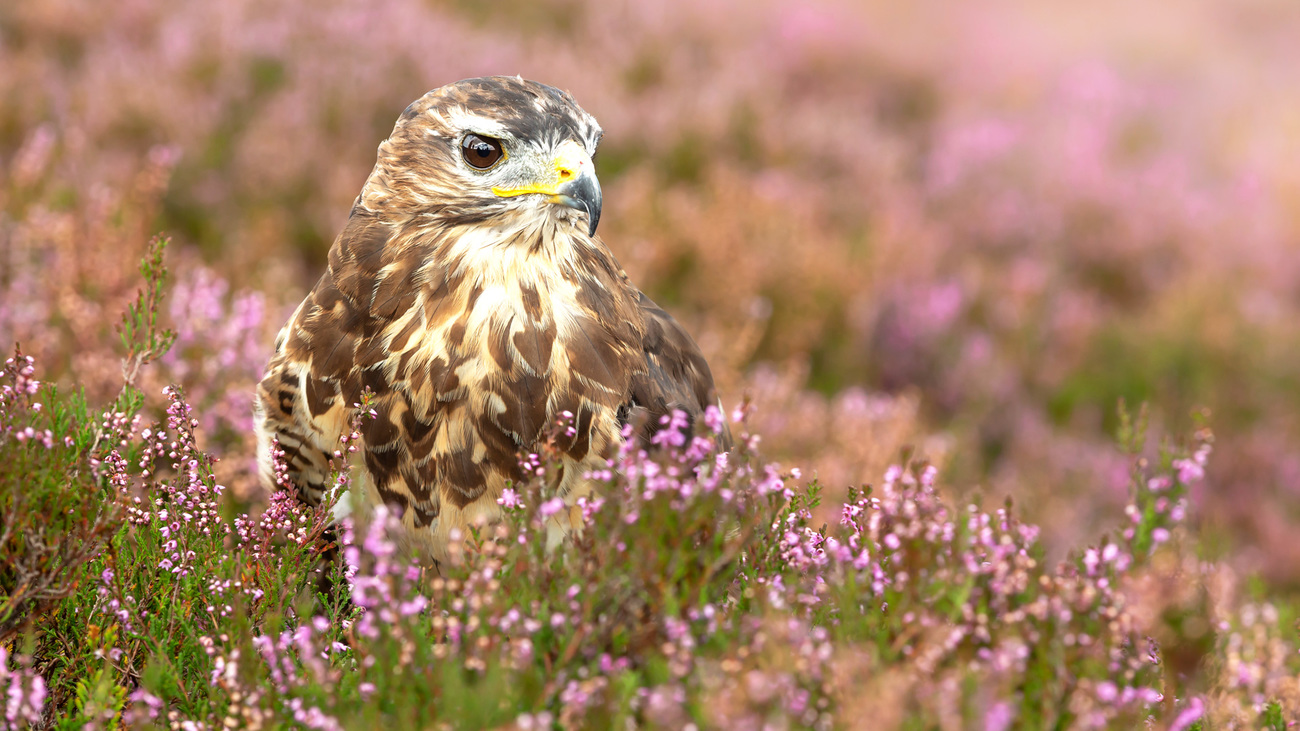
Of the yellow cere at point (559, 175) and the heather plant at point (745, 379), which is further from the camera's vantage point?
the yellow cere at point (559, 175)

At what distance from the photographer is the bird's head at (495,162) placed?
233 centimetres

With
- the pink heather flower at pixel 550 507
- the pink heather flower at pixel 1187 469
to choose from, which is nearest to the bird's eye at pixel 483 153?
the pink heather flower at pixel 550 507

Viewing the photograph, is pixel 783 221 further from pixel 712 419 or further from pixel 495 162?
pixel 712 419

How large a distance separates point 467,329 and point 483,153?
484 millimetres

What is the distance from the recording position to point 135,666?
191 centimetres

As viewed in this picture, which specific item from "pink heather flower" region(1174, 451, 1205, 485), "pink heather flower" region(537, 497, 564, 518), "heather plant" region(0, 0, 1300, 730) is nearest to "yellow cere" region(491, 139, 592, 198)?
"heather plant" region(0, 0, 1300, 730)

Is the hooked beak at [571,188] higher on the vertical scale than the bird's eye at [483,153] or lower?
lower

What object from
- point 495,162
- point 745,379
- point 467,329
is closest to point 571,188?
point 495,162

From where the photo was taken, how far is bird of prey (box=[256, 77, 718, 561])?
7.10 feet

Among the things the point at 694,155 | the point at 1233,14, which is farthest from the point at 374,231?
the point at 1233,14

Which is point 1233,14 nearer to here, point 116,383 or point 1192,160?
point 1192,160

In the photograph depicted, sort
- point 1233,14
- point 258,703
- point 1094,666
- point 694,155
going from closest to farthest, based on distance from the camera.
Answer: point 1094,666, point 258,703, point 694,155, point 1233,14

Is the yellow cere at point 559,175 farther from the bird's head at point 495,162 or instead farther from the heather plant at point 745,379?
the heather plant at point 745,379

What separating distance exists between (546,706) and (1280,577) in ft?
17.3
